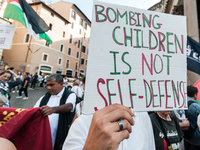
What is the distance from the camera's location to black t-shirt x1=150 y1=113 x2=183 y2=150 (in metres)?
1.64

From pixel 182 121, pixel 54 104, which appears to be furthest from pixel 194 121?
pixel 54 104

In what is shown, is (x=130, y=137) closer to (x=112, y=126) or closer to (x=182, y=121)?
(x=112, y=126)

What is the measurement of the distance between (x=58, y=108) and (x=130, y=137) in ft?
3.86

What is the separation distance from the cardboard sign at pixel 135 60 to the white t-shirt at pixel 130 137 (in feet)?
0.85

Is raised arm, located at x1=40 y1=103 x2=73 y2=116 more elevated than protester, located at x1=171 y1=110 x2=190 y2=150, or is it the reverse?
raised arm, located at x1=40 y1=103 x2=73 y2=116

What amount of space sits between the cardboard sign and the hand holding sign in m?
0.10

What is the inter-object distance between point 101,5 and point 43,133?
1.70 metres

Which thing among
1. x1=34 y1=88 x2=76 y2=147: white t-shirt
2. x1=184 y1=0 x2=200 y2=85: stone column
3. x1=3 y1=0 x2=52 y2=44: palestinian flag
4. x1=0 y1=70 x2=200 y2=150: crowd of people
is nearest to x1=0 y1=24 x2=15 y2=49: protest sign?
x1=3 y1=0 x2=52 y2=44: palestinian flag

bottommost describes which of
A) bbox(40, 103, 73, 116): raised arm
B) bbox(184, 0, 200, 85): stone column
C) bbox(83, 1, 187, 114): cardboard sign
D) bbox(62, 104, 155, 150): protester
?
bbox(40, 103, 73, 116): raised arm

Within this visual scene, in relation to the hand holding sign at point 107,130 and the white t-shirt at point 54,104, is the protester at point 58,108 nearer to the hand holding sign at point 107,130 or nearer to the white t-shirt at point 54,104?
the white t-shirt at point 54,104

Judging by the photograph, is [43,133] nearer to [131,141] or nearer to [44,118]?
[44,118]

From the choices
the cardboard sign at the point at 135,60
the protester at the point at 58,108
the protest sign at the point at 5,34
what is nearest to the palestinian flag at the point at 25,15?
the protest sign at the point at 5,34

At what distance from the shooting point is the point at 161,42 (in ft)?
3.33

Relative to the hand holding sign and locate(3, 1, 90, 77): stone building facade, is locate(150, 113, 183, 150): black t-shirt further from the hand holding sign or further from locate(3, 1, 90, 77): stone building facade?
locate(3, 1, 90, 77): stone building facade
